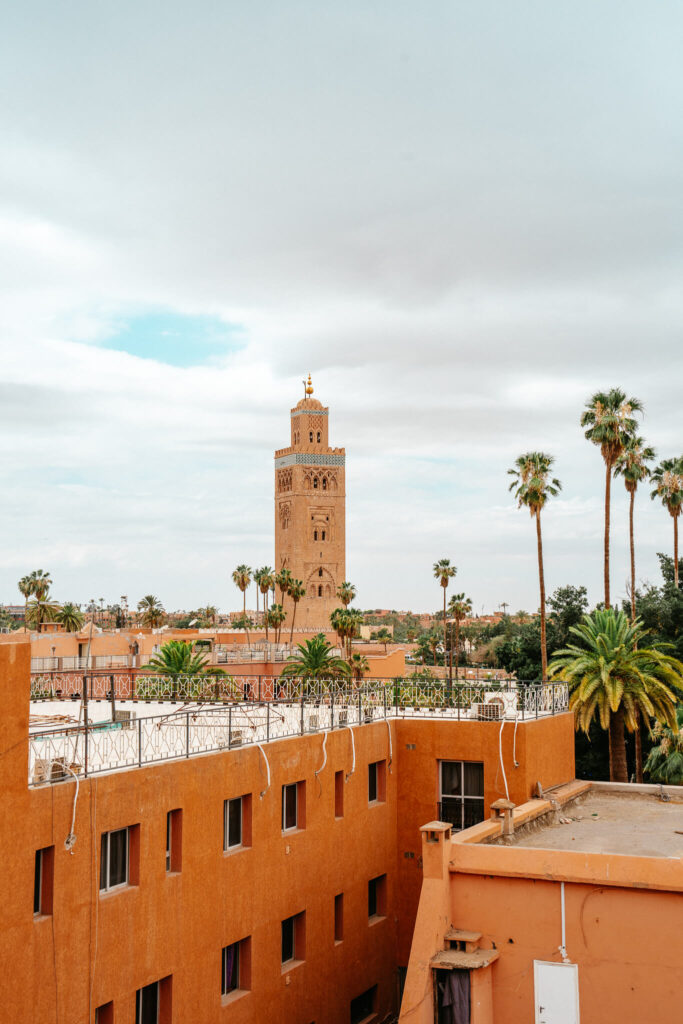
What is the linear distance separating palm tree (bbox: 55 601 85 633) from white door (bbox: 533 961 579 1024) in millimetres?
59512

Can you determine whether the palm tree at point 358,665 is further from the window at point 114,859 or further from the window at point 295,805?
A: the window at point 114,859

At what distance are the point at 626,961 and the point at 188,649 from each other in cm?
2785

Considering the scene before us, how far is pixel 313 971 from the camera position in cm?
1834

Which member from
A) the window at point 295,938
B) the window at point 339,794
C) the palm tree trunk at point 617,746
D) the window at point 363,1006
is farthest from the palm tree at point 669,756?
the window at point 295,938

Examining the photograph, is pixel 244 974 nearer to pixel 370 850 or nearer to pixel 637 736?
pixel 370 850

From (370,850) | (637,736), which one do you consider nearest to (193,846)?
(370,850)

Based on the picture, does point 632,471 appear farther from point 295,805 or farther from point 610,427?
point 295,805

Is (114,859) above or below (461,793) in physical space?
above

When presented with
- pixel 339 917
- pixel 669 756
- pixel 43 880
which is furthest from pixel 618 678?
pixel 43 880

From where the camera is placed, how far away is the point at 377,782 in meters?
21.8

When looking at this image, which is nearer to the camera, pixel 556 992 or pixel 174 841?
pixel 174 841

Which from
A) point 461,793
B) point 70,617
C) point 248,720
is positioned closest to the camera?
point 248,720

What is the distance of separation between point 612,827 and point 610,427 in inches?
1068

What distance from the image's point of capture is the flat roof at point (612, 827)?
58.9ft
